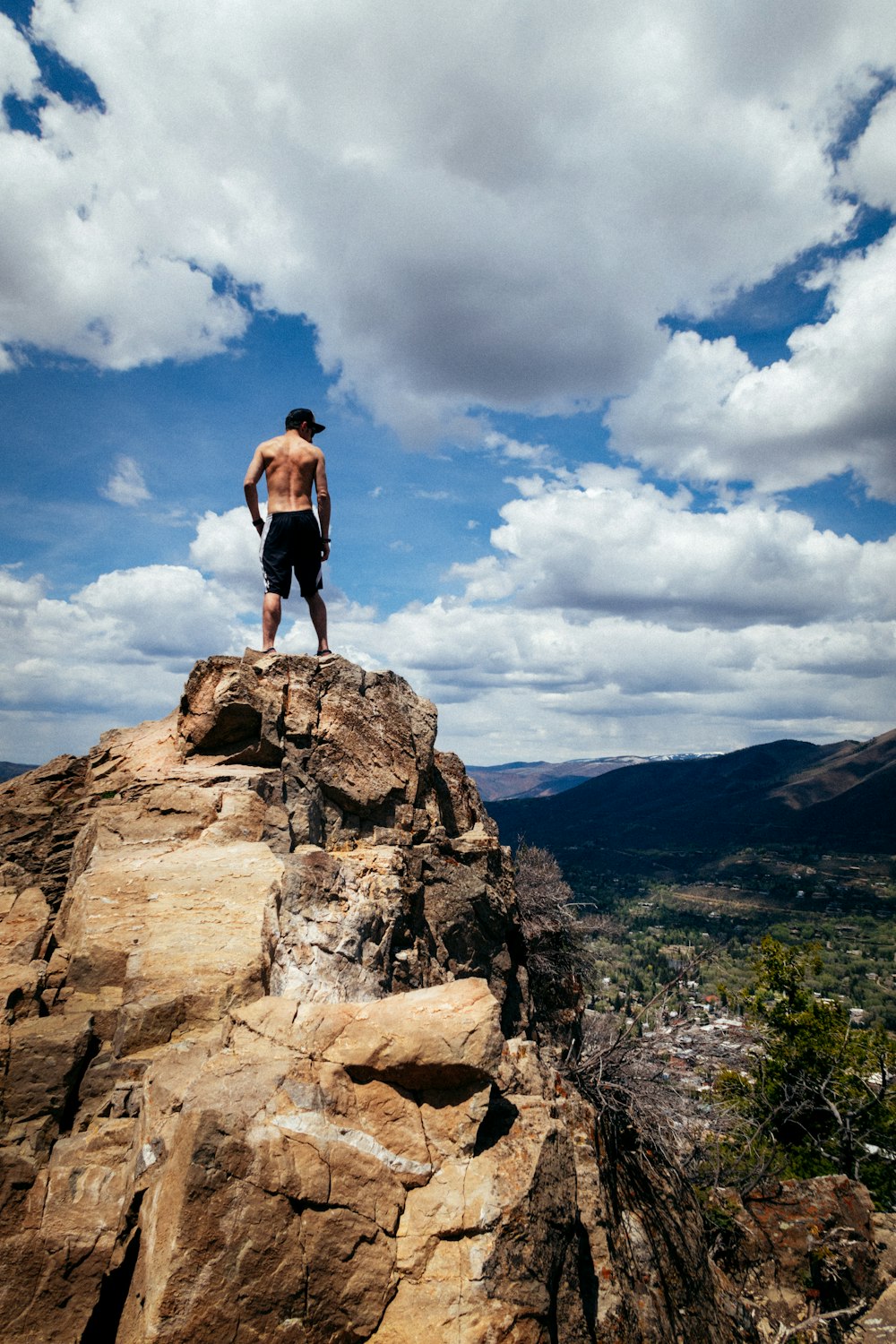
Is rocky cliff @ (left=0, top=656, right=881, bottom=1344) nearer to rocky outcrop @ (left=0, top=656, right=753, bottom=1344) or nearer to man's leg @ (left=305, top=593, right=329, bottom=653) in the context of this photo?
rocky outcrop @ (left=0, top=656, right=753, bottom=1344)

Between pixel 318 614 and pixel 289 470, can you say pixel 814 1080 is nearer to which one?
pixel 318 614

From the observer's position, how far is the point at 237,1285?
12.1 feet

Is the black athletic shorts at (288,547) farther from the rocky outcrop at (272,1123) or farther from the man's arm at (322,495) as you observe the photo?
the rocky outcrop at (272,1123)

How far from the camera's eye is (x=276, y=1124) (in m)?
4.19

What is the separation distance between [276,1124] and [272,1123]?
0.08 feet

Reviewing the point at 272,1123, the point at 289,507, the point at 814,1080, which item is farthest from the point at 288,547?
the point at 814,1080

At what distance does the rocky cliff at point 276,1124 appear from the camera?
12.6ft

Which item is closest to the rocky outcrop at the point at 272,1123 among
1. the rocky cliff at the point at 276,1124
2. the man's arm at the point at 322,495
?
the rocky cliff at the point at 276,1124

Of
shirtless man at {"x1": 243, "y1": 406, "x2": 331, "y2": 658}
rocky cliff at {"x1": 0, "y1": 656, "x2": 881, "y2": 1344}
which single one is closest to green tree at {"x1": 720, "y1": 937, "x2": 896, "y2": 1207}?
rocky cliff at {"x1": 0, "y1": 656, "x2": 881, "y2": 1344}

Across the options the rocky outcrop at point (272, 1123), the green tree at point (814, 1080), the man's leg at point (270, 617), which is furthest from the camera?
the green tree at point (814, 1080)

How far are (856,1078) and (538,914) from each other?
1750cm

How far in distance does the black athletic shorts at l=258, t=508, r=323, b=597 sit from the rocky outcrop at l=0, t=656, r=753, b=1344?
11.2ft

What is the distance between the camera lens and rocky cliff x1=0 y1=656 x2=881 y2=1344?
385 cm

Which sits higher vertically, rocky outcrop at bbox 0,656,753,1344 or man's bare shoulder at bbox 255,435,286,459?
man's bare shoulder at bbox 255,435,286,459
